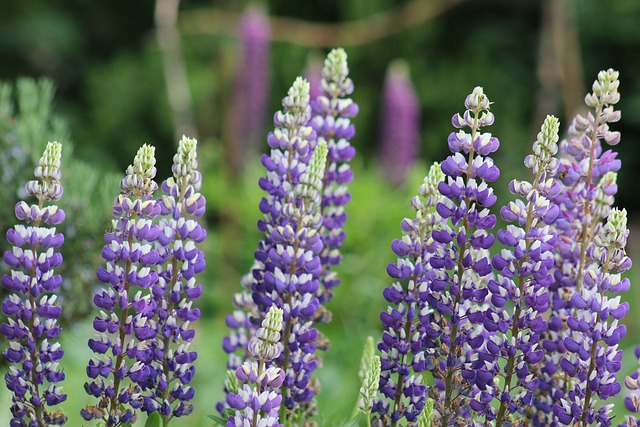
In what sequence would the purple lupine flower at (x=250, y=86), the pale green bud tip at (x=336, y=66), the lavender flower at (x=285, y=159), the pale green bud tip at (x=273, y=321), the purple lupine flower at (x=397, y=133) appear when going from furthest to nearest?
the purple lupine flower at (x=250, y=86) → the purple lupine flower at (x=397, y=133) → the pale green bud tip at (x=336, y=66) → the lavender flower at (x=285, y=159) → the pale green bud tip at (x=273, y=321)

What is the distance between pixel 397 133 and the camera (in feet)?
15.5

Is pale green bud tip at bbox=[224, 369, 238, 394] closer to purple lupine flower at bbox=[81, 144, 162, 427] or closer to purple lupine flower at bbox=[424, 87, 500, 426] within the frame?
purple lupine flower at bbox=[81, 144, 162, 427]

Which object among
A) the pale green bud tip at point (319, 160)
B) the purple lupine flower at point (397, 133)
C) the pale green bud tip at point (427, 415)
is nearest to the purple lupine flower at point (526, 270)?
the pale green bud tip at point (427, 415)

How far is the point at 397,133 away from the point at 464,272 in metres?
3.53

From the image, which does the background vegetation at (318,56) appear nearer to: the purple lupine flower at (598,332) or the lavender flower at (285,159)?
the lavender flower at (285,159)

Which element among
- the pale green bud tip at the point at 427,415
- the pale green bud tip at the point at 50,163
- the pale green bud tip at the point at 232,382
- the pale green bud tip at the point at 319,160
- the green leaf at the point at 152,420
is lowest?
the green leaf at the point at 152,420

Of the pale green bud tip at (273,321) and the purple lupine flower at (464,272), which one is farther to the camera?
the purple lupine flower at (464,272)

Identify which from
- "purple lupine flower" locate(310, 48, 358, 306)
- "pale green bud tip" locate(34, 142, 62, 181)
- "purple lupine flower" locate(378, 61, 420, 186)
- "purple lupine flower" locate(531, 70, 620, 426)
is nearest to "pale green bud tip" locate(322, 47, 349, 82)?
"purple lupine flower" locate(310, 48, 358, 306)

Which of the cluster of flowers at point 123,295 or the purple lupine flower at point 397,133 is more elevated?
the purple lupine flower at point 397,133

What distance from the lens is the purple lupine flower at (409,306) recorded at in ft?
4.14

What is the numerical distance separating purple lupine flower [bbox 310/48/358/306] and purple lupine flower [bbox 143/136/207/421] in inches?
10.5

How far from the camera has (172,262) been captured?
1244 millimetres

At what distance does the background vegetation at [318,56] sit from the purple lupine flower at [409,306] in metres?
2.67

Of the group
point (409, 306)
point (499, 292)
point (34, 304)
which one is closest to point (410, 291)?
point (409, 306)
